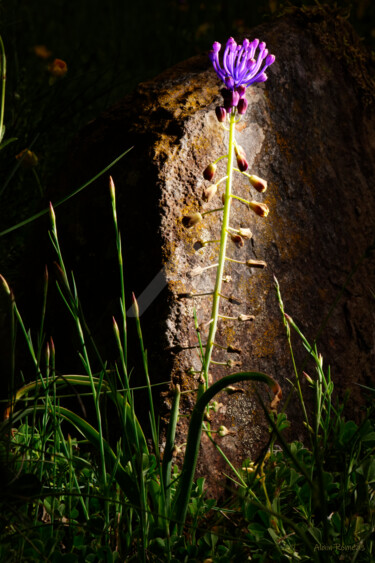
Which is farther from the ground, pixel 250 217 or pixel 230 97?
pixel 230 97

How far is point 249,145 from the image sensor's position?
1872mm

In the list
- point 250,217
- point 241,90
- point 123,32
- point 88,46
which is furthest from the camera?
point 123,32

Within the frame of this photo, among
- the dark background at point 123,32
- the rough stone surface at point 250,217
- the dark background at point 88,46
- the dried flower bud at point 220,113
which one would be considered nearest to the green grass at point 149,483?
the rough stone surface at point 250,217

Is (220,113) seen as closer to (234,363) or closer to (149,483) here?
(234,363)

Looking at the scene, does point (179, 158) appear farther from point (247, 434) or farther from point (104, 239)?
point (247, 434)

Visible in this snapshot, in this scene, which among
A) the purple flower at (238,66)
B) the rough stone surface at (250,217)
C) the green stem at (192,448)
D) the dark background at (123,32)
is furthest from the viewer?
the dark background at (123,32)

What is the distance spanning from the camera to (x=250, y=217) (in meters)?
1.83

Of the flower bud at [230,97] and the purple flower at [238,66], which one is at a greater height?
the purple flower at [238,66]

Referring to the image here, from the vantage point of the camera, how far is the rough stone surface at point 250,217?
5.56 feet

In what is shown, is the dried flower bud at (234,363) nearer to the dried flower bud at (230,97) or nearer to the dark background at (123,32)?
the dried flower bud at (230,97)

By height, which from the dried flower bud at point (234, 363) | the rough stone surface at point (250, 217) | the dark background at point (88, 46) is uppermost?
the dark background at point (88, 46)

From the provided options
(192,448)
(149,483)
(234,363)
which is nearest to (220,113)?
(234,363)

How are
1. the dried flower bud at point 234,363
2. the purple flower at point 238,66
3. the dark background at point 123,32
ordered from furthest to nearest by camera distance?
1. the dark background at point 123,32
2. the dried flower bud at point 234,363
3. the purple flower at point 238,66

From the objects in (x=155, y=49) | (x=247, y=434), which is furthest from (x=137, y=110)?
(x=155, y=49)
